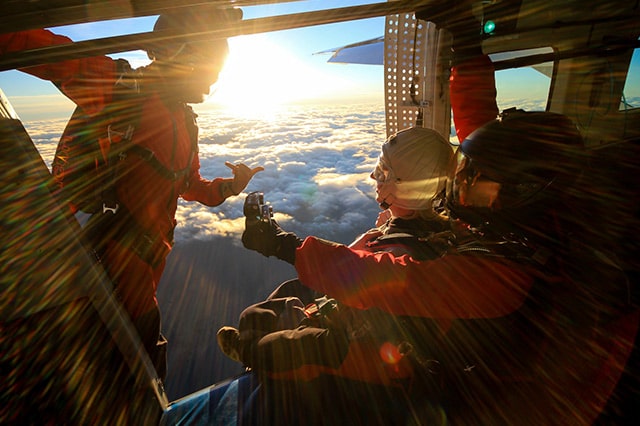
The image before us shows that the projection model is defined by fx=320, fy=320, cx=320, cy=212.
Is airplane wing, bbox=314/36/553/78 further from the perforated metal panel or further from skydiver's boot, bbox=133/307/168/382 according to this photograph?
skydiver's boot, bbox=133/307/168/382

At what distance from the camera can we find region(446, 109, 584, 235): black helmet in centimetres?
112

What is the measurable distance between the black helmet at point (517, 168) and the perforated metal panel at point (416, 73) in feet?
3.86

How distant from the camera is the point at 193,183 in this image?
7.81 ft

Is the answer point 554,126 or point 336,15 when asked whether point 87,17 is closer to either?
point 336,15

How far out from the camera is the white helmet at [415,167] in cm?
150

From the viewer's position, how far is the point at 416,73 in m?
2.40

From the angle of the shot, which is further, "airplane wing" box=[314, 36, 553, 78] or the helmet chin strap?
"airplane wing" box=[314, 36, 553, 78]

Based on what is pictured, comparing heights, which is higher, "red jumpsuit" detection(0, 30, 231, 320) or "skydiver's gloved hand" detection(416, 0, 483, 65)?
"skydiver's gloved hand" detection(416, 0, 483, 65)

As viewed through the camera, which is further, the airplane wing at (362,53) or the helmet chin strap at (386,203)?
the airplane wing at (362,53)

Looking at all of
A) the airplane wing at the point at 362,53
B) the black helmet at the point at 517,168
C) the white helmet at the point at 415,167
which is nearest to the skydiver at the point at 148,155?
the white helmet at the point at 415,167

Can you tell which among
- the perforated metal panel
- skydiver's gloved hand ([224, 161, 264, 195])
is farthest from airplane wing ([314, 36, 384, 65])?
skydiver's gloved hand ([224, 161, 264, 195])

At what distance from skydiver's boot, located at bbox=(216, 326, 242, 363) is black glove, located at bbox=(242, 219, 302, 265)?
51cm

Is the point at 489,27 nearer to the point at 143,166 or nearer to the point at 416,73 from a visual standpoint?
the point at 416,73

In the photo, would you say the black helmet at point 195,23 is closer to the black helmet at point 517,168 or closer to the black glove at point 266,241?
the black glove at point 266,241
